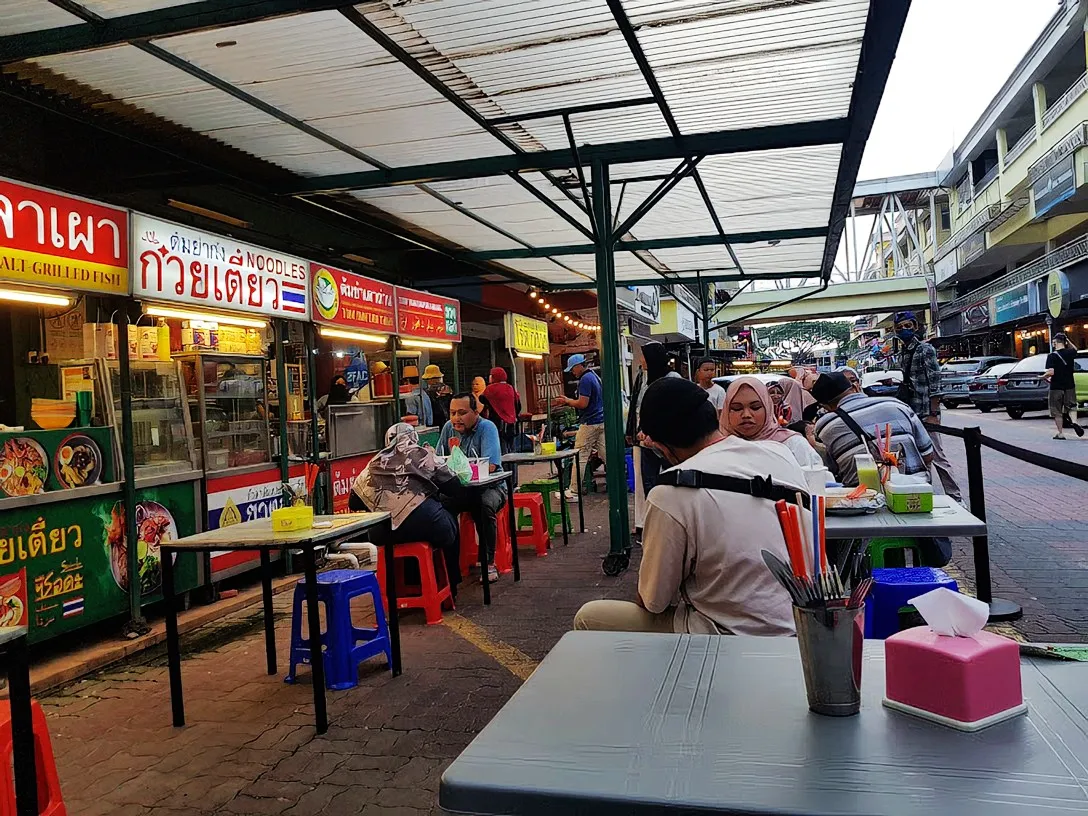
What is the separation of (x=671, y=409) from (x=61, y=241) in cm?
416

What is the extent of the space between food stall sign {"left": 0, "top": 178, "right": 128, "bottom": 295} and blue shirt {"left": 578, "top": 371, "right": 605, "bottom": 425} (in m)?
6.26

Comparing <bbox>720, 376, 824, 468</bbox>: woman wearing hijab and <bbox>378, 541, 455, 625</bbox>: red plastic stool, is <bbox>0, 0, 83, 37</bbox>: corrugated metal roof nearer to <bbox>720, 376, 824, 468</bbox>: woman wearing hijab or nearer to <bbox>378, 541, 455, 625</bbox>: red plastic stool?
<bbox>378, 541, 455, 625</bbox>: red plastic stool

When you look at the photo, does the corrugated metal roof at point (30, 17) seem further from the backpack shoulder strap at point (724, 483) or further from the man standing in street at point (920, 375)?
the man standing in street at point (920, 375)

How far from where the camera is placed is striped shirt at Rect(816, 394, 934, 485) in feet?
16.9

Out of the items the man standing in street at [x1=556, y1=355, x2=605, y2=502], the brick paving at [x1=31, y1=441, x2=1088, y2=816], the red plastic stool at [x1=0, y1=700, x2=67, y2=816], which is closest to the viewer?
the red plastic stool at [x1=0, y1=700, x2=67, y2=816]

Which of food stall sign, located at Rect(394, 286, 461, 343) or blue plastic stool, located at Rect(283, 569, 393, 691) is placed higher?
food stall sign, located at Rect(394, 286, 461, 343)

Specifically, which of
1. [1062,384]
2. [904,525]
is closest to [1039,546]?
[904,525]

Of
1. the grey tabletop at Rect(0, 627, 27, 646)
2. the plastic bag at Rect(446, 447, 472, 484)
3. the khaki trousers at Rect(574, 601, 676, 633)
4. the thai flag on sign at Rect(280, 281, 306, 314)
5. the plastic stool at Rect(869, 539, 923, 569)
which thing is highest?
the thai flag on sign at Rect(280, 281, 306, 314)

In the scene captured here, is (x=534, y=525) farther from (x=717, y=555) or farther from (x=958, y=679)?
(x=958, y=679)

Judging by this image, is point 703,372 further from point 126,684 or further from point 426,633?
point 126,684

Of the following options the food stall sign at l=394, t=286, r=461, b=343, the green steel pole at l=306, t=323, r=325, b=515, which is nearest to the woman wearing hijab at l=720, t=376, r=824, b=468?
the green steel pole at l=306, t=323, r=325, b=515

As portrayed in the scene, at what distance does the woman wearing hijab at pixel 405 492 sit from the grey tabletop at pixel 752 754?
3.92 m

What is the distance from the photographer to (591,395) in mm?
10719

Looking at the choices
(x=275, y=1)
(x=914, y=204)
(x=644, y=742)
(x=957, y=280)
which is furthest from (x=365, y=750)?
(x=914, y=204)
